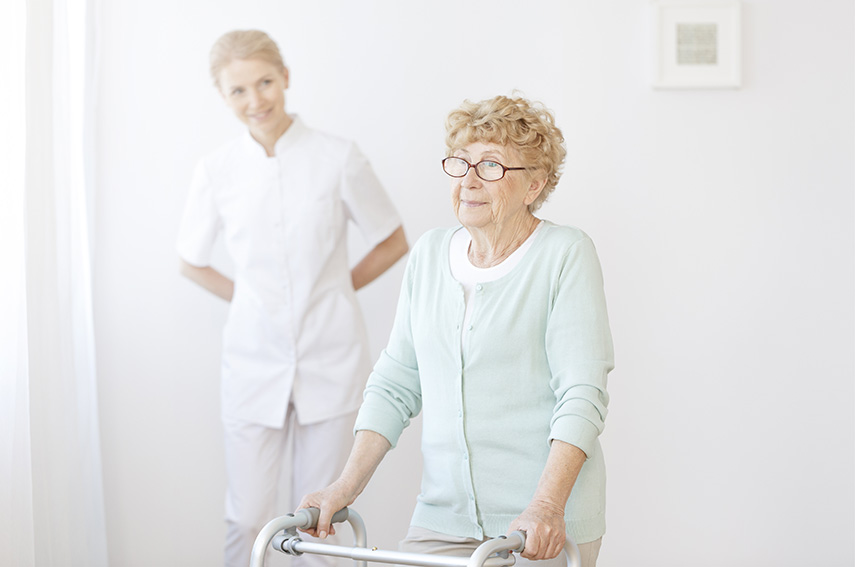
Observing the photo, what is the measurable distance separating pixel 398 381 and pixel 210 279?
1.20m

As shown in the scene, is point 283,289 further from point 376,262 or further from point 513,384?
point 513,384

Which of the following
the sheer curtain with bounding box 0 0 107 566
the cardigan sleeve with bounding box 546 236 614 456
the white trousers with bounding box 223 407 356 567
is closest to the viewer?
the cardigan sleeve with bounding box 546 236 614 456

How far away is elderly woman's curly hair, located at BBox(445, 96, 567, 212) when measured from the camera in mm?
1729

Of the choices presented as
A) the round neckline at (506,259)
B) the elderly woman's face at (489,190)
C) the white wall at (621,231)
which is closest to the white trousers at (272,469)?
the white wall at (621,231)

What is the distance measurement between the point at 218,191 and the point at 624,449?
154 cm

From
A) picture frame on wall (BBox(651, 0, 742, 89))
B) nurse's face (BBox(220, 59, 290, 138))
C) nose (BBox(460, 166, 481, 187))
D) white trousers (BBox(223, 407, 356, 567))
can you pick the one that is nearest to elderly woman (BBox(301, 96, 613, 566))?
nose (BBox(460, 166, 481, 187))

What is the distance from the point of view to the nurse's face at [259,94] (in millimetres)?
2768

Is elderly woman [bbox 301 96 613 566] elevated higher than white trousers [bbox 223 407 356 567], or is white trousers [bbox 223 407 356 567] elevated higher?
elderly woman [bbox 301 96 613 566]

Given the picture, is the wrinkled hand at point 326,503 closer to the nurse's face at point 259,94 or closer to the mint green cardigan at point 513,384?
the mint green cardigan at point 513,384

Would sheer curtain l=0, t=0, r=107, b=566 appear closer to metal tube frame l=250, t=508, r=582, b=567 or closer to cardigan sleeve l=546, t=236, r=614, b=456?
metal tube frame l=250, t=508, r=582, b=567

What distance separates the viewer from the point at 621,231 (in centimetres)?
291

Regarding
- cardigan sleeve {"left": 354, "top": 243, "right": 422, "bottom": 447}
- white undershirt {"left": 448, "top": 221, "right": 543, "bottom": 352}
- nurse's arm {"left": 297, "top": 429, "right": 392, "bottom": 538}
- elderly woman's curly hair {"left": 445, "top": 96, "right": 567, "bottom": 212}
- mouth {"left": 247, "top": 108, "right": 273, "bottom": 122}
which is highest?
mouth {"left": 247, "top": 108, "right": 273, "bottom": 122}

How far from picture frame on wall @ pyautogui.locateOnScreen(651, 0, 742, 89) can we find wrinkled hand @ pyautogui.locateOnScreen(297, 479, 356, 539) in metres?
1.80

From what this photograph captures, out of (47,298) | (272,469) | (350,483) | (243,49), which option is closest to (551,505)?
(350,483)
